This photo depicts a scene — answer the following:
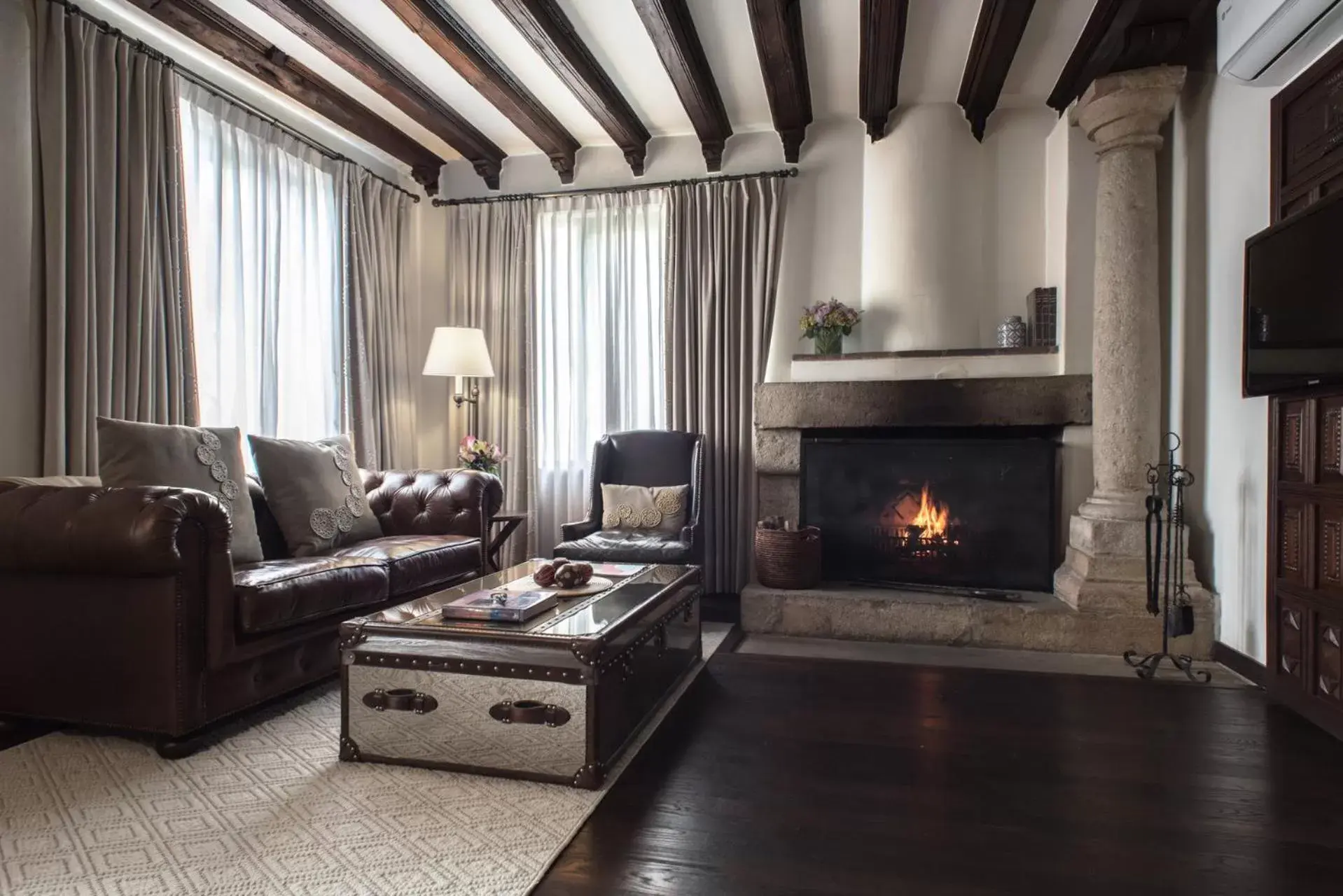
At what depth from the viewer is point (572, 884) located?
4.90 feet

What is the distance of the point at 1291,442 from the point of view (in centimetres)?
256

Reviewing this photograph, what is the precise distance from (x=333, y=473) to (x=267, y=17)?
6.53 ft

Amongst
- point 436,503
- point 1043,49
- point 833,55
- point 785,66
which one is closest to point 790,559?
point 436,503

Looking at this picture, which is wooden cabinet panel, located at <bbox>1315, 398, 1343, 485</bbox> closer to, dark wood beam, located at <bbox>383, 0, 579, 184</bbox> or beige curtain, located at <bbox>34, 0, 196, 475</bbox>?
dark wood beam, located at <bbox>383, 0, 579, 184</bbox>

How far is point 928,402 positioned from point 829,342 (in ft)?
2.03

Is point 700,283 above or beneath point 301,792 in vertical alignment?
above

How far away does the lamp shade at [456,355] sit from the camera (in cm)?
426

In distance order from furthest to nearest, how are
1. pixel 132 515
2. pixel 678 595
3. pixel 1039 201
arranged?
pixel 1039 201 → pixel 678 595 → pixel 132 515

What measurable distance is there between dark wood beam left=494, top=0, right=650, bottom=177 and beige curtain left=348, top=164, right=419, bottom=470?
1.44m

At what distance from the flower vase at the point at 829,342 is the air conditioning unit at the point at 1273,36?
1.89 meters

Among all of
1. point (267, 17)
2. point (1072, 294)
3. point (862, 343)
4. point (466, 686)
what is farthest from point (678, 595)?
point (267, 17)

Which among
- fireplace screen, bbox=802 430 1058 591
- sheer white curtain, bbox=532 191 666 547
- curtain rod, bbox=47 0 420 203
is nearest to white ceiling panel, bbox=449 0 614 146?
sheer white curtain, bbox=532 191 666 547

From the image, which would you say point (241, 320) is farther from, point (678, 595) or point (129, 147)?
point (678, 595)

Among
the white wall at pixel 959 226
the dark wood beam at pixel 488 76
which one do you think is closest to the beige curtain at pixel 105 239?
the dark wood beam at pixel 488 76
